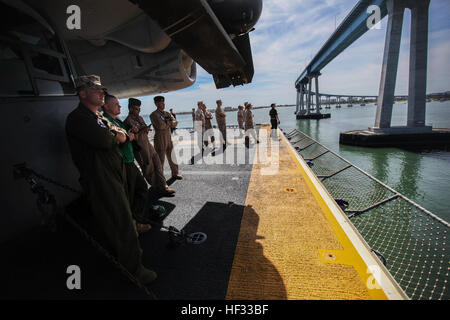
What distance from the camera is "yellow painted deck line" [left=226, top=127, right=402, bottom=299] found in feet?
5.57

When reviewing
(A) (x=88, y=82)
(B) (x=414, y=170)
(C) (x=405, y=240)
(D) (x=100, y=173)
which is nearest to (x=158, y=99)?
(A) (x=88, y=82)

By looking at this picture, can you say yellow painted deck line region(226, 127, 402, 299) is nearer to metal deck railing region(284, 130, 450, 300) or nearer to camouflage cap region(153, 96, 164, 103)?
metal deck railing region(284, 130, 450, 300)

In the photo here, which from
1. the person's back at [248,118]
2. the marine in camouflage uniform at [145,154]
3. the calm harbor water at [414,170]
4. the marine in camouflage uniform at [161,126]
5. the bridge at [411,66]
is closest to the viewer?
the marine in camouflage uniform at [145,154]

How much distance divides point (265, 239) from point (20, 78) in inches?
134

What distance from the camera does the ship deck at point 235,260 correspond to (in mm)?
1730

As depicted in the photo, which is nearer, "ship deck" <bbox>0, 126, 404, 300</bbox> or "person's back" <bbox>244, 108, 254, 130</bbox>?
"ship deck" <bbox>0, 126, 404, 300</bbox>

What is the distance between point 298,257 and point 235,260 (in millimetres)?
677

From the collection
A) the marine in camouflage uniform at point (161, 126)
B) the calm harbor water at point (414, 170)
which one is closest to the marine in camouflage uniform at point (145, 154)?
the marine in camouflage uniform at point (161, 126)

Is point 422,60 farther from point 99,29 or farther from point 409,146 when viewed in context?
point 99,29

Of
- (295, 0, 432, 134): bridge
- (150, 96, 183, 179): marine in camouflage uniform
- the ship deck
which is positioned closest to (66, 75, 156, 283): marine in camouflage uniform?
the ship deck

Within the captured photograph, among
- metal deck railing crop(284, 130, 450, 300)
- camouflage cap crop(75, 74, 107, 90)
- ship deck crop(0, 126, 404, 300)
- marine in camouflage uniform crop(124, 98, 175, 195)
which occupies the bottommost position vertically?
metal deck railing crop(284, 130, 450, 300)

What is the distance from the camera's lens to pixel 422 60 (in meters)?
15.4

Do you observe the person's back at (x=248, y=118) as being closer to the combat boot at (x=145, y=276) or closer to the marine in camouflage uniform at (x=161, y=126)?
the marine in camouflage uniform at (x=161, y=126)
